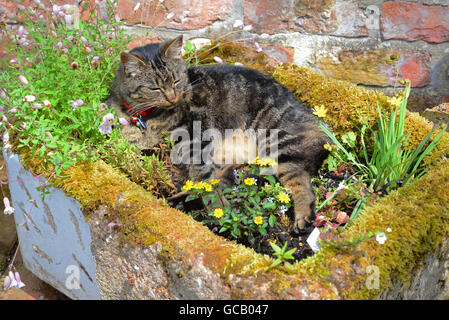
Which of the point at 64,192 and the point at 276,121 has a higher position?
the point at 276,121

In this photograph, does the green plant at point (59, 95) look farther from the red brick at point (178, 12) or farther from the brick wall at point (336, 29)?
the brick wall at point (336, 29)

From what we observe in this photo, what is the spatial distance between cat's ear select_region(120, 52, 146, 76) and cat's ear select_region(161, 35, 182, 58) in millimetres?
155

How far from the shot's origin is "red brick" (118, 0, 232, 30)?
2.48 m

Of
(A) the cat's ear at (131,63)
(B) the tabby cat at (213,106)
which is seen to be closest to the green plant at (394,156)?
(B) the tabby cat at (213,106)

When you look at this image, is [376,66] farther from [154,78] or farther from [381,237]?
[381,237]

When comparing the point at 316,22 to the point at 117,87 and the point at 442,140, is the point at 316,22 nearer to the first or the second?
the point at 442,140

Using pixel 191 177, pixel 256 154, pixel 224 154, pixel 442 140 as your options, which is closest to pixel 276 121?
pixel 256 154

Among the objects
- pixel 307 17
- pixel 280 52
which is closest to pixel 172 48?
pixel 280 52

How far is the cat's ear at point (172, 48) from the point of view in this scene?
6.72 feet

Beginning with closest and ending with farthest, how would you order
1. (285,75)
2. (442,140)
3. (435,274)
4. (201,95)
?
(435,274) < (442,140) < (201,95) < (285,75)

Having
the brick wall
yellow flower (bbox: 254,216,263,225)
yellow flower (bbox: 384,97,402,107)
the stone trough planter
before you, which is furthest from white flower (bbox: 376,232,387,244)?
the brick wall

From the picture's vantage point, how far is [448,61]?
2598mm

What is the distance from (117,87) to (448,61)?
2.20 meters

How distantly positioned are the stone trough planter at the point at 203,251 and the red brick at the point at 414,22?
1037mm
